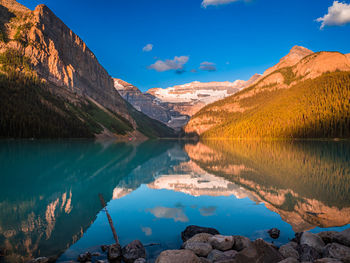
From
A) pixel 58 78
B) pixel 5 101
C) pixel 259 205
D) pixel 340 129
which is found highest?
pixel 58 78

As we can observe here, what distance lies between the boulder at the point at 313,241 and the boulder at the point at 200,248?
3880mm

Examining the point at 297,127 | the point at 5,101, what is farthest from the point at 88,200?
the point at 297,127

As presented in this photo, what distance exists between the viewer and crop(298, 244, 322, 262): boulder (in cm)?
824

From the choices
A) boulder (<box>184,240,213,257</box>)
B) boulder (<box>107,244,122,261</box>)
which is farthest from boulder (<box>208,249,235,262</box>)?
boulder (<box>107,244,122,261</box>)

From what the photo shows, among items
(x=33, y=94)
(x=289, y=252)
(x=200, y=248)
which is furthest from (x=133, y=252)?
(x=33, y=94)

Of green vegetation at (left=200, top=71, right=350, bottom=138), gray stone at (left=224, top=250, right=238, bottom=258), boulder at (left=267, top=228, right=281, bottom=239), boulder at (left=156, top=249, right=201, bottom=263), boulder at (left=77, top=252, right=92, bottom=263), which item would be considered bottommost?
boulder at (left=267, top=228, right=281, bottom=239)

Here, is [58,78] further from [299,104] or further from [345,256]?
[345,256]

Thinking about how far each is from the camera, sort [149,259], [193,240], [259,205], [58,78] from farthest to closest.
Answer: [58,78] < [259,205] < [193,240] < [149,259]

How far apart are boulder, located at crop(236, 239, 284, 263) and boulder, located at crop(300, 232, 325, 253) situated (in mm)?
2361

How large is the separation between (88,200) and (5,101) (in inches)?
5241

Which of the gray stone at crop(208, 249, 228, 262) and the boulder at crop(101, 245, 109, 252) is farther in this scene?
the boulder at crop(101, 245, 109, 252)

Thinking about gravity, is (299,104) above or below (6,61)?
below

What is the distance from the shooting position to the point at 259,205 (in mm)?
15812

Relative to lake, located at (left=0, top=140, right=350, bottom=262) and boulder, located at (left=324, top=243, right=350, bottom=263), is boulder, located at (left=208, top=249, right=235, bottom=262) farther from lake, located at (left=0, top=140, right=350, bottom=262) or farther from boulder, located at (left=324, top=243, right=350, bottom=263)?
boulder, located at (left=324, top=243, right=350, bottom=263)
